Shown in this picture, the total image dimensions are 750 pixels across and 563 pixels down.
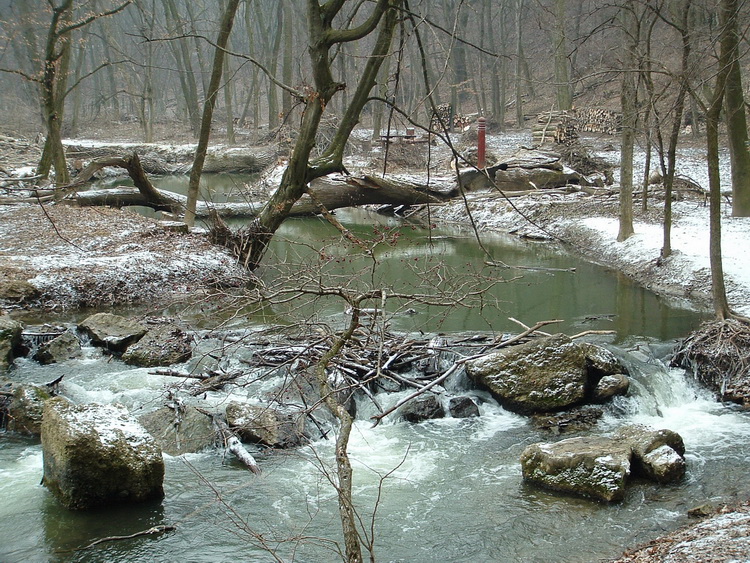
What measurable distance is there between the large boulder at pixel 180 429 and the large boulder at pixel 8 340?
113 inches

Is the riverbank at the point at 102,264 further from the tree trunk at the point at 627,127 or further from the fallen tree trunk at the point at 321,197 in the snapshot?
the tree trunk at the point at 627,127

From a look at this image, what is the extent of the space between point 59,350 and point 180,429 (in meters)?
3.27

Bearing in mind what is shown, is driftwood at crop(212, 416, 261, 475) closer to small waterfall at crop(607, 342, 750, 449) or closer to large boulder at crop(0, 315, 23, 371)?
large boulder at crop(0, 315, 23, 371)

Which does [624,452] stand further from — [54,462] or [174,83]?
[174,83]

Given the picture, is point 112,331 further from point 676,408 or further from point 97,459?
point 676,408

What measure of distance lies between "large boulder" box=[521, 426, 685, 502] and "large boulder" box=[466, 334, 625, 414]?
Answer: 1.34 metres

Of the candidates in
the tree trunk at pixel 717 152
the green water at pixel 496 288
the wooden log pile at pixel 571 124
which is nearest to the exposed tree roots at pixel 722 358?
the tree trunk at pixel 717 152

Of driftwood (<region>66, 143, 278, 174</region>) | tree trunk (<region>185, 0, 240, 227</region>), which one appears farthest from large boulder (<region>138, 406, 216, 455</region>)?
driftwood (<region>66, 143, 278, 174</region>)

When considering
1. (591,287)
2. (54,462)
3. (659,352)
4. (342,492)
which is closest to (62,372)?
(54,462)

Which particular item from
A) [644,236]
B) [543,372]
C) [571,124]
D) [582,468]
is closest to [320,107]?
[543,372]

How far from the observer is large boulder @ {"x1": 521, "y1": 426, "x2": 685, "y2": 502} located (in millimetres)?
6246

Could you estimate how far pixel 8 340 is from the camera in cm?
942

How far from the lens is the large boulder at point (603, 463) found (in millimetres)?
6246

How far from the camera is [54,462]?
6094 mm
